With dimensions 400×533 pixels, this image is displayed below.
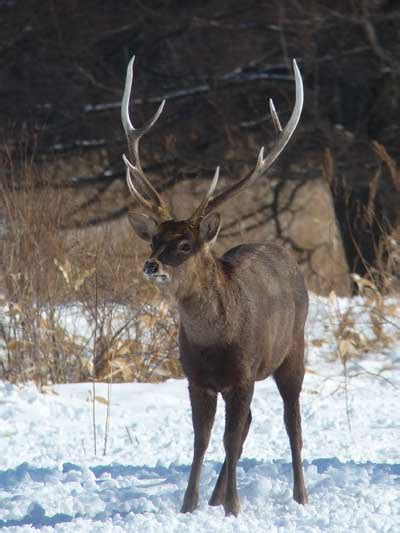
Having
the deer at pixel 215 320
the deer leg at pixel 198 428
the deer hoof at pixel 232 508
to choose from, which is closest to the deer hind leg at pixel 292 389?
the deer at pixel 215 320

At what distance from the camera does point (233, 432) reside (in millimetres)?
4648

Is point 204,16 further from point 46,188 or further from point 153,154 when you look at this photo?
point 46,188

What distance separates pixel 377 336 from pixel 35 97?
205 inches

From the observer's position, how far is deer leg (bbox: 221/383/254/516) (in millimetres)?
4613

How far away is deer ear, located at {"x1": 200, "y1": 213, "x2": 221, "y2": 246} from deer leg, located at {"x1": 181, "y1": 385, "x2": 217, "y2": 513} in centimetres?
63

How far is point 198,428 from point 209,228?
857 mm

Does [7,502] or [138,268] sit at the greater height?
[138,268]

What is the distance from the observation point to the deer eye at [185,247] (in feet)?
15.1

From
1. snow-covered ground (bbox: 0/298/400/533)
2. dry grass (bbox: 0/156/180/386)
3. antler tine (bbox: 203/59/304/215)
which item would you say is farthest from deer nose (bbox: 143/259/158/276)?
dry grass (bbox: 0/156/180/386)

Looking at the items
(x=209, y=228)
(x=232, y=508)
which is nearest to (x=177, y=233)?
(x=209, y=228)

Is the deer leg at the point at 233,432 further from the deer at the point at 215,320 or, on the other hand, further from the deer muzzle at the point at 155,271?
the deer muzzle at the point at 155,271

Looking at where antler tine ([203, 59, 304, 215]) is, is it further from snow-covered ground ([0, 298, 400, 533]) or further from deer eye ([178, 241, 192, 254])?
snow-covered ground ([0, 298, 400, 533])

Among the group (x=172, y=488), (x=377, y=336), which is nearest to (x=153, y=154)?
(x=377, y=336)

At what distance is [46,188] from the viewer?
25.9ft
